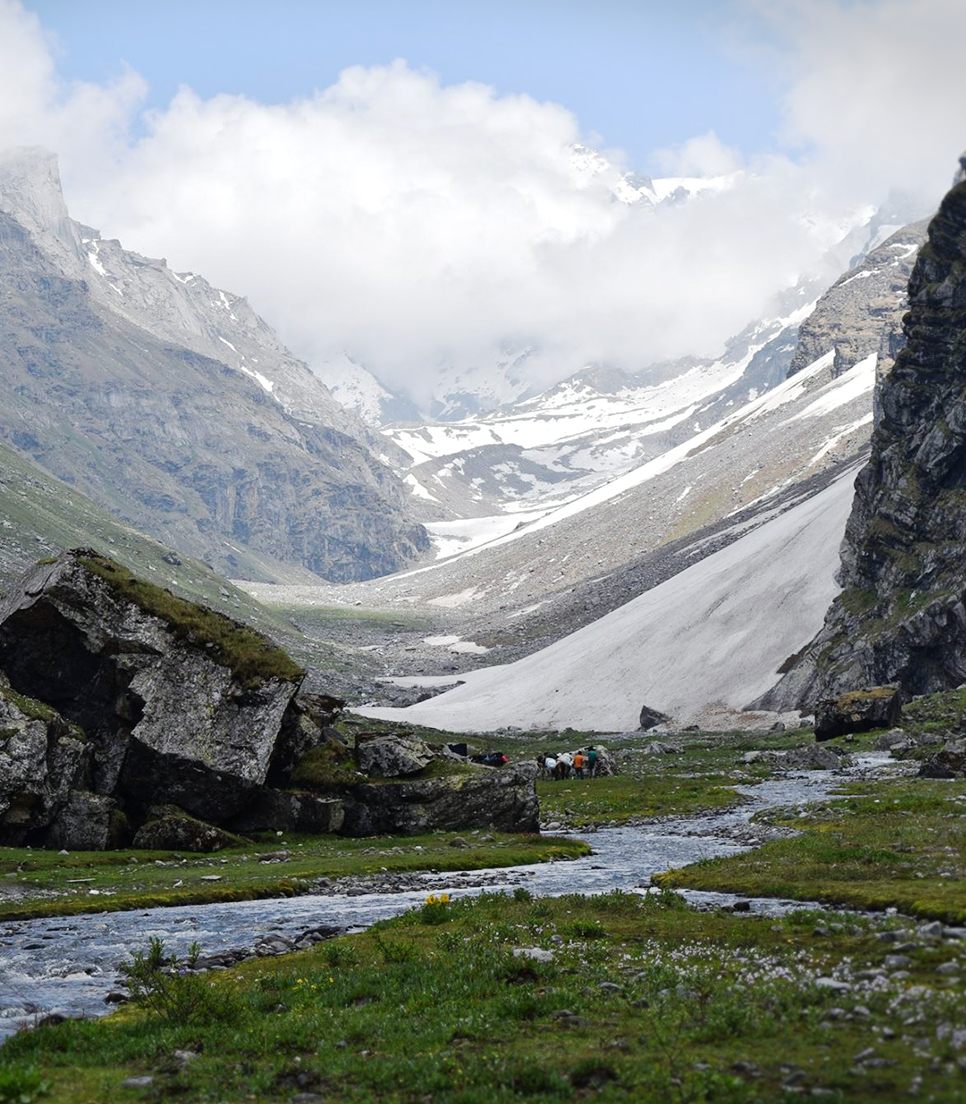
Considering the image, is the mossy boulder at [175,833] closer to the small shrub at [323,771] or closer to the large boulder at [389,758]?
the small shrub at [323,771]

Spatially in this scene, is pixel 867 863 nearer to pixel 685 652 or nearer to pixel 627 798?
pixel 627 798

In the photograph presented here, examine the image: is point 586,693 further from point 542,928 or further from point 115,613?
point 542,928

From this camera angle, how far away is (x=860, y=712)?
86.3 m

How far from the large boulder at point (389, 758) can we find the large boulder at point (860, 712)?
50.6 metres

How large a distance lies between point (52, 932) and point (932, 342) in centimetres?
12419

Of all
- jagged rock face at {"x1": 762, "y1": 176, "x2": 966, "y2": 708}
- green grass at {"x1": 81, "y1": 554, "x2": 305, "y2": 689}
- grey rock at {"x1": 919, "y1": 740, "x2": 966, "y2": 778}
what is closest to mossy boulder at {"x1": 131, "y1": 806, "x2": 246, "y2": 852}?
green grass at {"x1": 81, "y1": 554, "x2": 305, "y2": 689}

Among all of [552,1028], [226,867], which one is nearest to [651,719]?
[226,867]

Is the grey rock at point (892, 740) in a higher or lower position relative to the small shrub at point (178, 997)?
lower

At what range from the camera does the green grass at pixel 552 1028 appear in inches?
525

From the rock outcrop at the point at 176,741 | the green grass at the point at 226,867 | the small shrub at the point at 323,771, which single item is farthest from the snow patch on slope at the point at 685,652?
the green grass at the point at 226,867

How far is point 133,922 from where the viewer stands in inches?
1187

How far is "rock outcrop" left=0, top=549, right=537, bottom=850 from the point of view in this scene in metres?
43.1

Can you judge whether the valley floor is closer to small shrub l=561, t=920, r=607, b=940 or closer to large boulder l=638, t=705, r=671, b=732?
small shrub l=561, t=920, r=607, b=940

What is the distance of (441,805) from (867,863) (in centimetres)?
2397
